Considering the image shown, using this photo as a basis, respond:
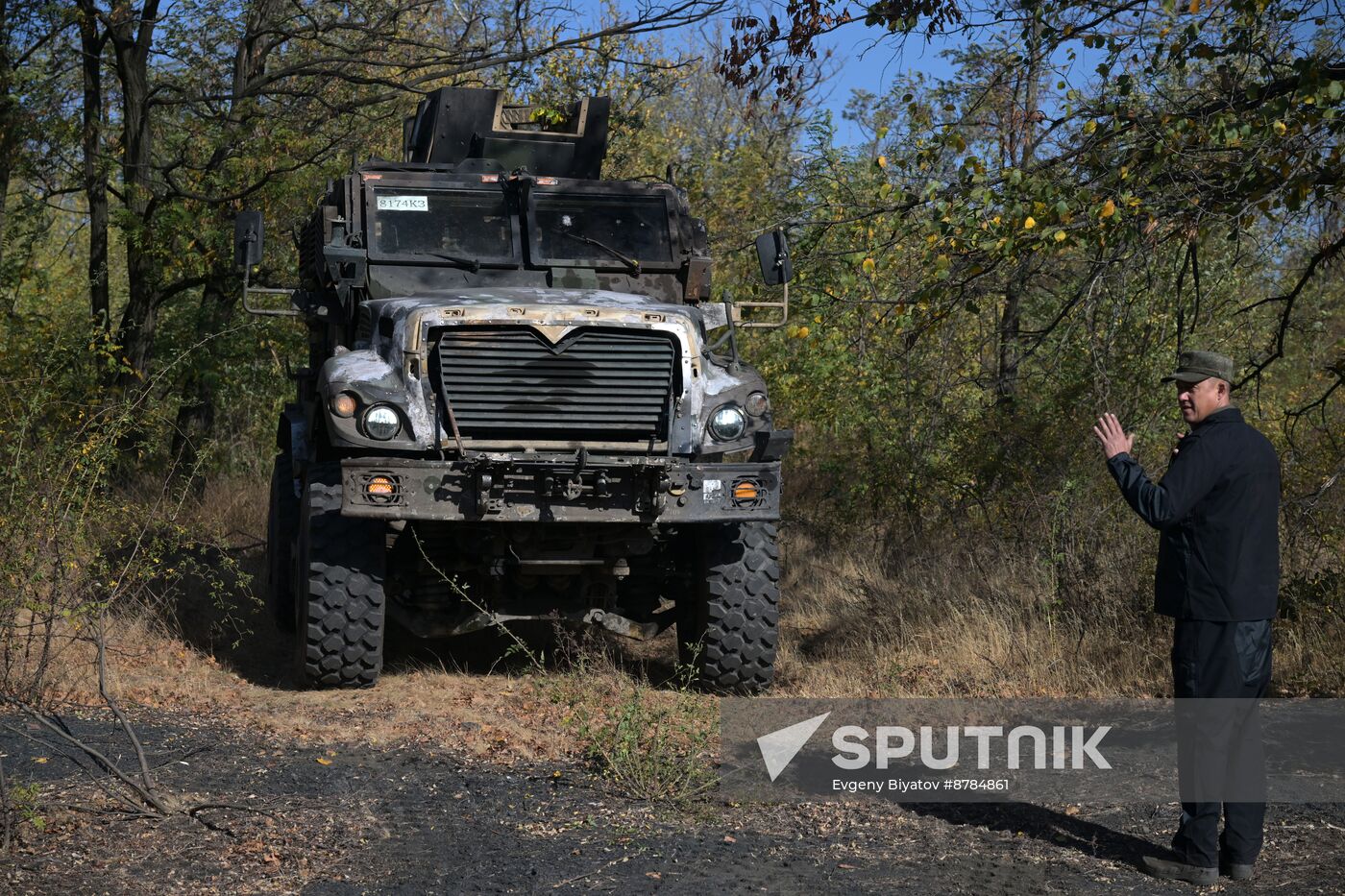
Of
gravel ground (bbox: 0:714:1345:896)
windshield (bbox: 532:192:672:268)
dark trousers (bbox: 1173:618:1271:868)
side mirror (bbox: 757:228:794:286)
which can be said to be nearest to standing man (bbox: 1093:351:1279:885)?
dark trousers (bbox: 1173:618:1271:868)

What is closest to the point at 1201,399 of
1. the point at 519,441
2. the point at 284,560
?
the point at 519,441

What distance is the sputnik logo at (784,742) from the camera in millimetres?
5819

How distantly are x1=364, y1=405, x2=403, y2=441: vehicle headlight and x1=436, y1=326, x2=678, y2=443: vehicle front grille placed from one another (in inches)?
10.3

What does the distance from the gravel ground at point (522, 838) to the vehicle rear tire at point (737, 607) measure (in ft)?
4.37

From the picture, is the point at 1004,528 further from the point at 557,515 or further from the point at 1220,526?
the point at 1220,526

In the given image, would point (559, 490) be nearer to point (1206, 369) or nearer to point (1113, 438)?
point (1113, 438)

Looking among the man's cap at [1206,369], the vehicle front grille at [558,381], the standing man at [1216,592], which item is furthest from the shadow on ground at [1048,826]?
the vehicle front grille at [558,381]

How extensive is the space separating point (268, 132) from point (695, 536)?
19.4 ft

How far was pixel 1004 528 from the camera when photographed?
8.83 metres

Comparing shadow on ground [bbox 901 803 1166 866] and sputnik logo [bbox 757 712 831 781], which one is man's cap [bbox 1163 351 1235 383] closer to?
shadow on ground [bbox 901 803 1166 866]

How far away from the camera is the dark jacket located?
4457mm

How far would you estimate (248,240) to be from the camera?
7754 mm

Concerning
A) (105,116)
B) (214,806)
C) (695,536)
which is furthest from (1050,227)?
(105,116)

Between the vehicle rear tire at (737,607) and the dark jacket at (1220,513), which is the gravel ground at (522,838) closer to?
the dark jacket at (1220,513)
